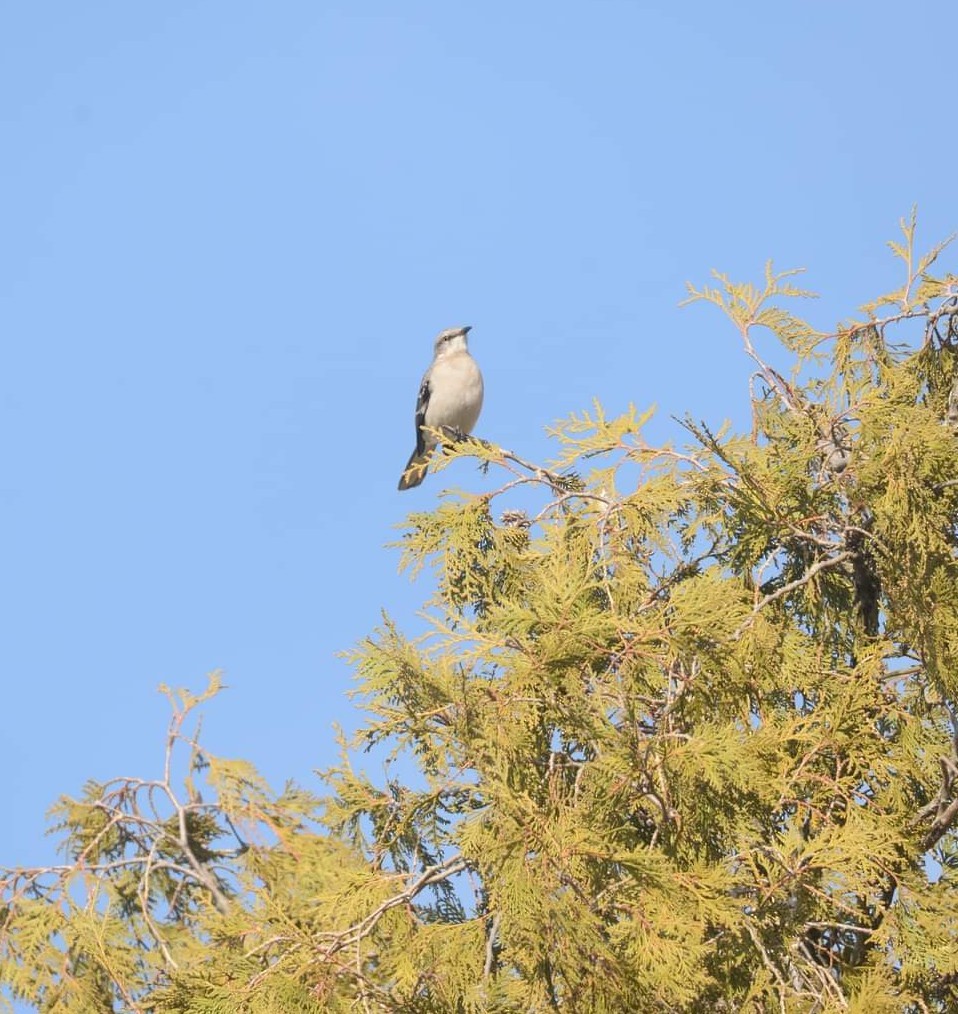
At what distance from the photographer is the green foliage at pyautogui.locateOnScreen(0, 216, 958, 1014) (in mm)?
4320

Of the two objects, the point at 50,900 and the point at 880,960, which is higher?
the point at 50,900

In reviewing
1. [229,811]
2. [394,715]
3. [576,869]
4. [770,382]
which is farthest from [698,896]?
[229,811]

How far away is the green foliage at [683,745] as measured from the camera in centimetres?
432

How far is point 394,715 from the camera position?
17.1 ft

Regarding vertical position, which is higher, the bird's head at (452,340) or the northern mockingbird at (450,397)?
the bird's head at (452,340)

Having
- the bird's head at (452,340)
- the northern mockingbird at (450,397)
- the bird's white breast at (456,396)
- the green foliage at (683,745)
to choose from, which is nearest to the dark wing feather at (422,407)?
the northern mockingbird at (450,397)

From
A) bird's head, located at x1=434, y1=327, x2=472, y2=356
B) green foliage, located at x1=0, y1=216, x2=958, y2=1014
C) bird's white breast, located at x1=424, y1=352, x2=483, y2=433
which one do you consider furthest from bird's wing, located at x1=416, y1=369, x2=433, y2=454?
green foliage, located at x1=0, y1=216, x2=958, y2=1014

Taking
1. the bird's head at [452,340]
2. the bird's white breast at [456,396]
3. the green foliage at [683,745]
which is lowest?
the green foliage at [683,745]

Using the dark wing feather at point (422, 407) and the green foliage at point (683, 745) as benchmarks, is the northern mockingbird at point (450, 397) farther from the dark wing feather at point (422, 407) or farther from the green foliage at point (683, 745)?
the green foliage at point (683, 745)

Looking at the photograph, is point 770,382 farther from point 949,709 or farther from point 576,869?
point 576,869

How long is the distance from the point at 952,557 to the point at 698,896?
2.06 meters

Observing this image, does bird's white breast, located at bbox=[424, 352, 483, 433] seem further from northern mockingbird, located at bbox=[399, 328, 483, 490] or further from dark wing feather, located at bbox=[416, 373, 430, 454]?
dark wing feather, located at bbox=[416, 373, 430, 454]

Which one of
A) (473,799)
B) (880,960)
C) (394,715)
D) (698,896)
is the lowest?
(880,960)

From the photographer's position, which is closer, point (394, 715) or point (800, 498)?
point (394, 715)
